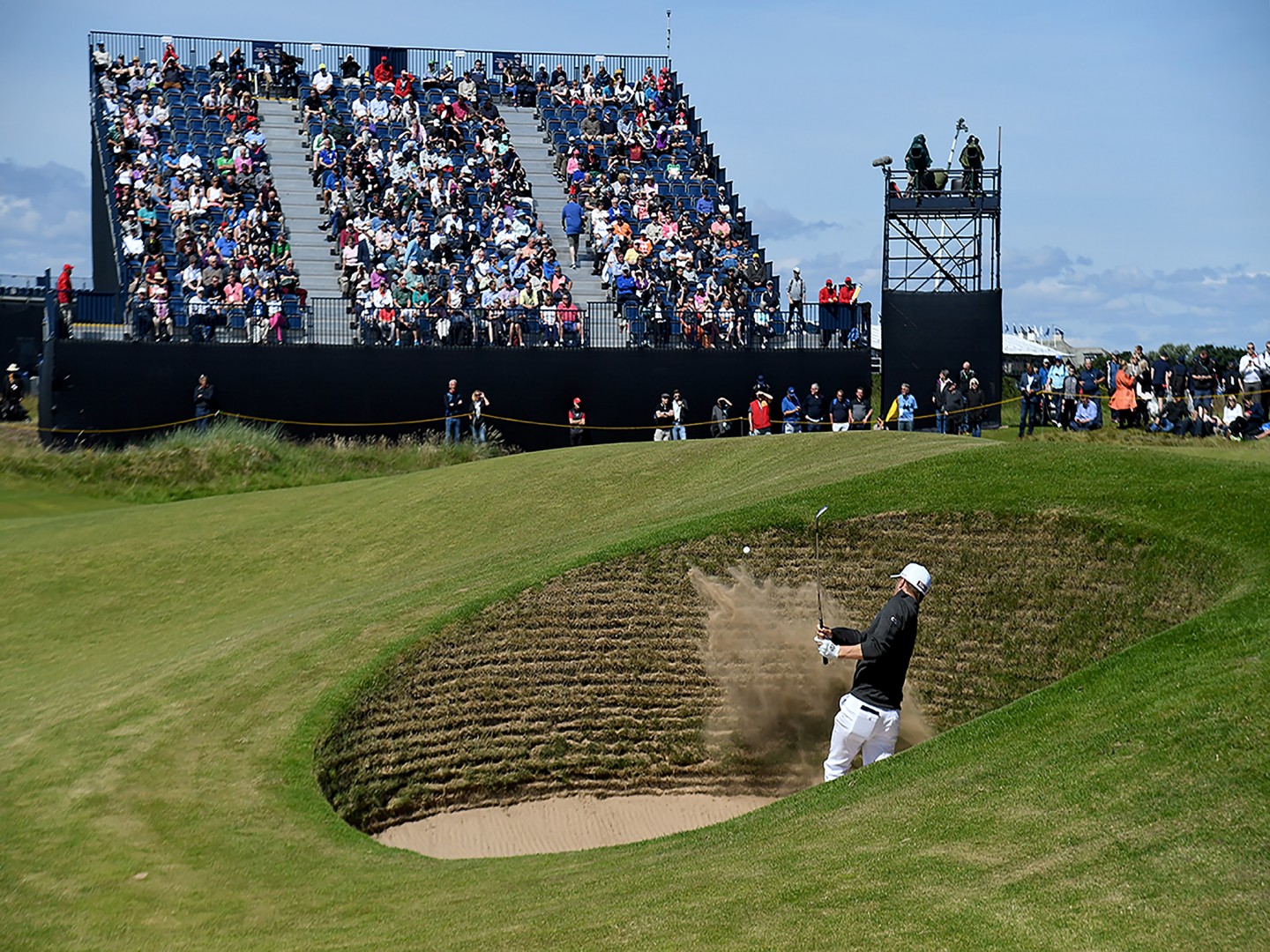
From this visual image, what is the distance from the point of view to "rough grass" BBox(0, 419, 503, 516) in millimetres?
33562

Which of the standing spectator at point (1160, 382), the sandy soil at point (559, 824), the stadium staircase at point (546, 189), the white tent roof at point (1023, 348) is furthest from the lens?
Answer: the white tent roof at point (1023, 348)

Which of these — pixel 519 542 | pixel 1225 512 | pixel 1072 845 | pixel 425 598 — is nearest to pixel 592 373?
pixel 519 542

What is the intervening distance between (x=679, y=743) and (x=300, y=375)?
24.1 metres

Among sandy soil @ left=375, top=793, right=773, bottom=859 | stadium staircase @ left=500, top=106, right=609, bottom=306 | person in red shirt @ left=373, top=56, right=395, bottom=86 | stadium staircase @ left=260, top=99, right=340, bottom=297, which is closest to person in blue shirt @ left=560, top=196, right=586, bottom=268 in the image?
stadium staircase @ left=500, top=106, right=609, bottom=306

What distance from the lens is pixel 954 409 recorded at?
110ft

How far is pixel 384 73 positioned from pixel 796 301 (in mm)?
16906

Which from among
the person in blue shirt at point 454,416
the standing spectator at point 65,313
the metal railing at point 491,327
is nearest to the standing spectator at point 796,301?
the metal railing at point 491,327

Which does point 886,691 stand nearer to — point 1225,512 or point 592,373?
point 1225,512

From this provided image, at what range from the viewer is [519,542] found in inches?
878

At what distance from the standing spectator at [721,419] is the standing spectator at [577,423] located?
3363 mm

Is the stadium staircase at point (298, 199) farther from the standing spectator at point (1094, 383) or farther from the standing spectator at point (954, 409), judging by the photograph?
the standing spectator at point (1094, 383)

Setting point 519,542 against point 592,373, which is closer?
point 519,542

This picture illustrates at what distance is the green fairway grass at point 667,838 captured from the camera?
836 centimetres

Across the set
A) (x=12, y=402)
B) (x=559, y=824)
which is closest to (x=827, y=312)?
(x=12, y=402)
